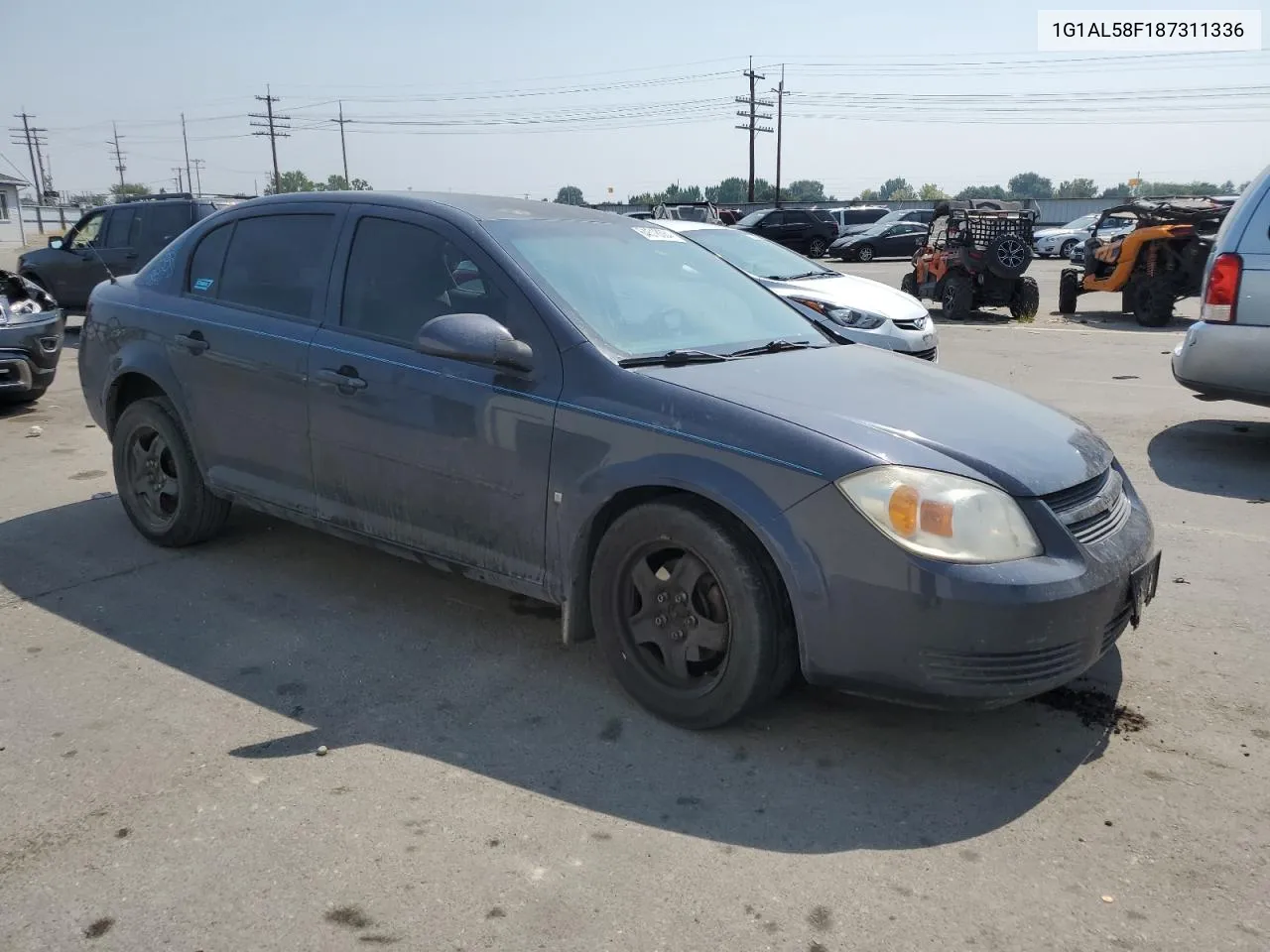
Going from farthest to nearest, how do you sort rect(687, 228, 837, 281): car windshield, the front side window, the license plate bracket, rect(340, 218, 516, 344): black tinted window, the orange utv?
the front side window < the orange utv < rect(687, 228, 837, 281): car windshield < rect(340, 218, 516, 344): black tinted window < the license plate bracket

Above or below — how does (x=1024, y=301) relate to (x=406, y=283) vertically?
below

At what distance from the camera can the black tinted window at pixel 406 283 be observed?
4062 millimetres

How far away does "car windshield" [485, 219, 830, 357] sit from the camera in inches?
156

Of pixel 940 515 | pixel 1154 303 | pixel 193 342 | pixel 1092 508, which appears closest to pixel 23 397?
pixel 193 342

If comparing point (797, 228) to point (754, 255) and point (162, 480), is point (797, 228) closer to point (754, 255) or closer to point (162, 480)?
point (754, 255)

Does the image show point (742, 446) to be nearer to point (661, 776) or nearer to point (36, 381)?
point (661, 776)

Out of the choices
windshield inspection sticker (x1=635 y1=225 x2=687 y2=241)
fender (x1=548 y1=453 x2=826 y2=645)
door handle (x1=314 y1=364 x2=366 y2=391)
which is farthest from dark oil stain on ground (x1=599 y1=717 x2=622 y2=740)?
windshield inspection sticker (x1=635 y1=225 x2=687 y2=241)

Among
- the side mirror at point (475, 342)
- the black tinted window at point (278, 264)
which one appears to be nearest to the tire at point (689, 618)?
the side mirror at point (475, 342)

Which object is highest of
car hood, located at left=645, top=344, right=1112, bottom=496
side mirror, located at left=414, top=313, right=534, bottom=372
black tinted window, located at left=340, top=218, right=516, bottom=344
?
black tinted window, located at left=340, top=218, right=516, bottom=344

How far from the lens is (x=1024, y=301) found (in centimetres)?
1627

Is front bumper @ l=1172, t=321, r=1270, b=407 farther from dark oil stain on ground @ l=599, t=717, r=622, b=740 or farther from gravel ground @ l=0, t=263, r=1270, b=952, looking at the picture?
dark oil stain on ground @ l=599, t=717, r=622, b=740

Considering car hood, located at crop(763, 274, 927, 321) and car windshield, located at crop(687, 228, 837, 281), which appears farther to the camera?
car windshield, located at crop(687, 228, 837, 281)

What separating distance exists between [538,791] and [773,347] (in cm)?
194

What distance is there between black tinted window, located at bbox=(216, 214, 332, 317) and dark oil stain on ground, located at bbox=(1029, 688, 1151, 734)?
129 inches
